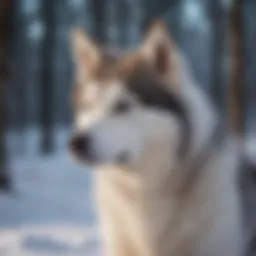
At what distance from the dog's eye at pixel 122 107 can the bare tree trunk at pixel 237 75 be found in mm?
1392

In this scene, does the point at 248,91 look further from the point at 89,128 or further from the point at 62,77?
the point at 89,128

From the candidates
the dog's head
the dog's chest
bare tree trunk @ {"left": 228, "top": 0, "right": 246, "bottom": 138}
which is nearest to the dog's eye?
the dog's head

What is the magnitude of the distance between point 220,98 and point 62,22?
1.96ft

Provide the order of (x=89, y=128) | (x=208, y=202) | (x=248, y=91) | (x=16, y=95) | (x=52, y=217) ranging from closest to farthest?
1. (x=89, y=128)
2. (x=208, y=202)
3. (x=52, y=217)
4. (x=248, y=91)
5. (x=16, y=95)

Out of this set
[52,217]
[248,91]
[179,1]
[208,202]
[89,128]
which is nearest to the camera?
[89,128]

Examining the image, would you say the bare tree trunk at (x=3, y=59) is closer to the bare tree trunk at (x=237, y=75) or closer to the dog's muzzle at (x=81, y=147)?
the bare tree trunk at (x=237, y=75)

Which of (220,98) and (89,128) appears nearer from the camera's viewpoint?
(89,128)

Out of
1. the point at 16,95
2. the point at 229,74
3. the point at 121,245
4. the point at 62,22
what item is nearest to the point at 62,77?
the point at 62,22

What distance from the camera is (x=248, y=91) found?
2535 mm

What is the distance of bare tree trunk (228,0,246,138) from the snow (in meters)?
0.56

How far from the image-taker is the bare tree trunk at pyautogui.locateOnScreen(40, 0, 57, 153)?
8.03ft

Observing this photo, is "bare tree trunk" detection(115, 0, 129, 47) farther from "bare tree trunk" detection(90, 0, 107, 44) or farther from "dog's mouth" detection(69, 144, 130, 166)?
"dog's mouth" detection(69, 144, 130, 166)

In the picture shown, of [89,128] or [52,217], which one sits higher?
[52,217]

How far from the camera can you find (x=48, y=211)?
7.41ft
